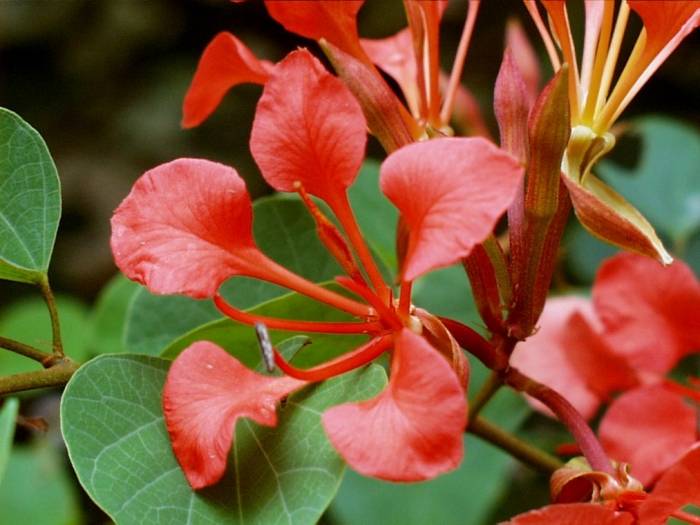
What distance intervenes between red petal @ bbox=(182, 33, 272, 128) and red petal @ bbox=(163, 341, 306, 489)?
0.99ft

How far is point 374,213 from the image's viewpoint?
1324 millimetres

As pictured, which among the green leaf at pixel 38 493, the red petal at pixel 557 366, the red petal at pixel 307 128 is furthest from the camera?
the green leaf at pixel 38 493

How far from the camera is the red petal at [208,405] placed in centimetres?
72

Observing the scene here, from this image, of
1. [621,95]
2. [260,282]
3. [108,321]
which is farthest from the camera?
[108,321]

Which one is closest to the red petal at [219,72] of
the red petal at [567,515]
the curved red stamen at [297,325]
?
the curved red stamen at [297,325]

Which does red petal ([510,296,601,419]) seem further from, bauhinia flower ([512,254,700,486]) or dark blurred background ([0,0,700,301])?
dark blurred background ([0,0,700,301])

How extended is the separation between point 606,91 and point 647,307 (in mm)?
356

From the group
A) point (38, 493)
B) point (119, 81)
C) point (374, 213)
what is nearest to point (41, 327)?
point (38, 493)

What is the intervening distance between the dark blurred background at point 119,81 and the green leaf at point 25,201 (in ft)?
4.52

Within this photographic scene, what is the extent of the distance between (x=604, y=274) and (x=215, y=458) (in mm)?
570

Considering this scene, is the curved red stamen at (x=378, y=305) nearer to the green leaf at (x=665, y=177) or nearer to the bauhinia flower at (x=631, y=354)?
the bauhinia flower at (x=631, y=354)

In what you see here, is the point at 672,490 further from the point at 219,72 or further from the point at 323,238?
the point at 219,72

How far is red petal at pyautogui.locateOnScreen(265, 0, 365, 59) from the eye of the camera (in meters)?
0.87

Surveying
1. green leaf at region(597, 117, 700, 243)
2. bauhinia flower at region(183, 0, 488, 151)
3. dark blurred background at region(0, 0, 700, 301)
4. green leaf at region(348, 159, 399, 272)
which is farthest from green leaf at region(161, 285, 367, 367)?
dark blurred background at region(0, 0, 700, 301)
